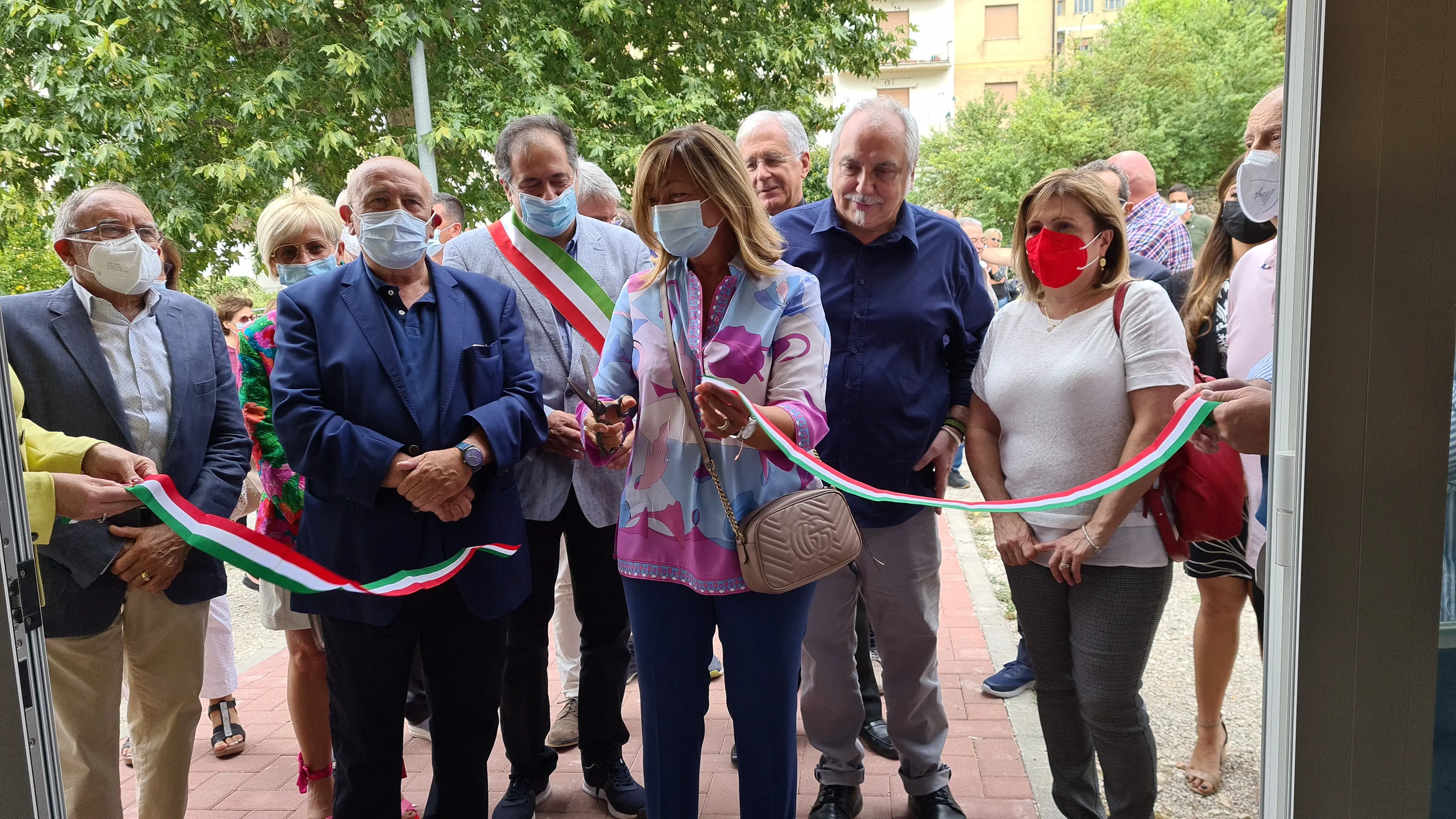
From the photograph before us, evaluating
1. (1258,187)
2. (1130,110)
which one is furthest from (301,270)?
(1130,110)

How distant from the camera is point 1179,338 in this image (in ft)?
8.50

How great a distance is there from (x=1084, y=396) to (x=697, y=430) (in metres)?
1.10

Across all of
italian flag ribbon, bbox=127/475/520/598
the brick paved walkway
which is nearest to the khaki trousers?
italian flag ribbon, bbox=127/475/520/598

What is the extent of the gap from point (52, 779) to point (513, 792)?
6.18ft

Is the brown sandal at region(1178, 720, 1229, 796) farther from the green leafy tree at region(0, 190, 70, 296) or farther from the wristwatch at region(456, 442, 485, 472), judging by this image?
the green leafy tree at region(0, 190, 70, 296)

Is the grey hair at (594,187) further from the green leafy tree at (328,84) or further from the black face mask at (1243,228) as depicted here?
the green leafy tree at (328,84)

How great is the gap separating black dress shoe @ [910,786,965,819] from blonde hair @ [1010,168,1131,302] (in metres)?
1.74

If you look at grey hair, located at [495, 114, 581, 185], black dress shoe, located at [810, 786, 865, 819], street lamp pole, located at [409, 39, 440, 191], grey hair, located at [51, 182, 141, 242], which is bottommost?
black dress shoe, located at [810, 786, 865, 819]

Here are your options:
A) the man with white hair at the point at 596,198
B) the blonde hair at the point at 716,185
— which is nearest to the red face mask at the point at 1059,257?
the blonde hair at the point at 716,185

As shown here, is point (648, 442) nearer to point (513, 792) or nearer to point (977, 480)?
point (977, 480)

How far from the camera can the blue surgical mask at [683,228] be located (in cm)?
245

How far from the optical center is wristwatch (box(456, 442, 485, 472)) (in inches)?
100

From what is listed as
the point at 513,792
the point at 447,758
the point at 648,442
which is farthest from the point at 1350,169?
the point at 513,792

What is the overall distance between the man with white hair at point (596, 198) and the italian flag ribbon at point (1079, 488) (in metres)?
2.66
